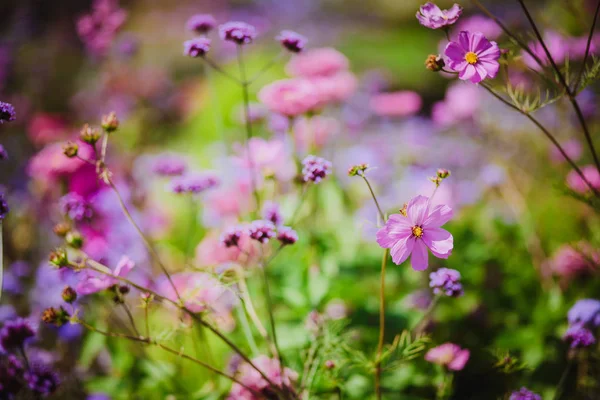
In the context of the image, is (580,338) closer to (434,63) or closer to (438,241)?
(438,241)

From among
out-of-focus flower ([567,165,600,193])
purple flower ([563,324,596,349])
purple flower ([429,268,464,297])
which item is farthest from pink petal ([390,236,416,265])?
out-of-focus flower ([567,165,600,193])

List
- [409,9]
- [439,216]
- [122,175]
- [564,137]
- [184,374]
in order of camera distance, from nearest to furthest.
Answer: [439,216] → [184,374] → [122,175] → [564,137] → [409,9]

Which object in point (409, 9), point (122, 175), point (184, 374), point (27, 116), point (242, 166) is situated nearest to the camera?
point (242, 166)

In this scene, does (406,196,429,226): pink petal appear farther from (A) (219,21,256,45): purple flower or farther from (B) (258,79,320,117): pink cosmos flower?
(B) (258,79,320,117): pink cosmos flower

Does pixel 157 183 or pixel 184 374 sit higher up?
pixel 184 374

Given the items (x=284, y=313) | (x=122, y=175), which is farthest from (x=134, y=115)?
(x=284, y=313)

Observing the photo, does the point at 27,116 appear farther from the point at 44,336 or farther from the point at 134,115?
the point at 44,336

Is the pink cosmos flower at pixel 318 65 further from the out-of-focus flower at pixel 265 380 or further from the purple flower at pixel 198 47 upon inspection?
the out-of-focus flower at pixel 265 380
